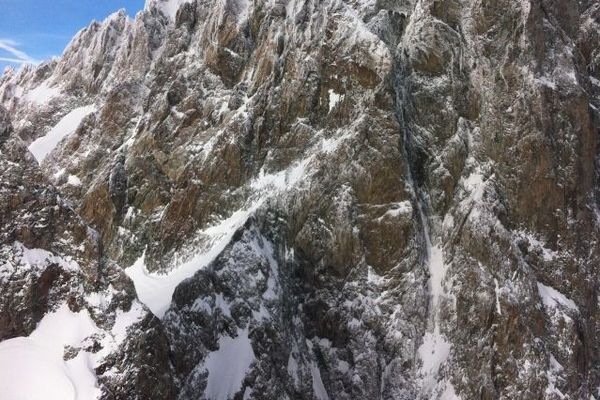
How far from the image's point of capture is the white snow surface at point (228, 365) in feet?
129

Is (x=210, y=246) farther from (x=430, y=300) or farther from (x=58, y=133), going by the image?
(x=58, y=133)

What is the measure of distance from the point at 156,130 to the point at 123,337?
100ft

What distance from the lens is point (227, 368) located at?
133 ft

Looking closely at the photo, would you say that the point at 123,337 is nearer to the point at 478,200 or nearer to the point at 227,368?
the point at 227,368

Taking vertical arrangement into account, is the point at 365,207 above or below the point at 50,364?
above

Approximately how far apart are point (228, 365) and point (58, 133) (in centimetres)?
5033

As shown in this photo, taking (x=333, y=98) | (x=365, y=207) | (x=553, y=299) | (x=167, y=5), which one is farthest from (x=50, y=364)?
(x=167, y=5)

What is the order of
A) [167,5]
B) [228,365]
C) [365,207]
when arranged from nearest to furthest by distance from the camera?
[228,365] → [365,207] → [167,5]

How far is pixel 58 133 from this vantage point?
7806 centimetres

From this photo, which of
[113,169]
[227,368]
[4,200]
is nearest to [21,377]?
[4,200]

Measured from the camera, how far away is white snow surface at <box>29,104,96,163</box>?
7403 centimetres

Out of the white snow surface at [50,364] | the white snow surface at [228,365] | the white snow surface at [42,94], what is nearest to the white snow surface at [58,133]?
the white snow surface at [42,94]

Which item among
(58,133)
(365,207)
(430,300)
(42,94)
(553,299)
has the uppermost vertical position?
(42,94)

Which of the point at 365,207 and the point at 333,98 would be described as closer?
the point at 365,207
